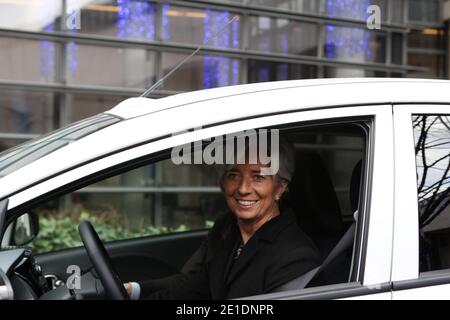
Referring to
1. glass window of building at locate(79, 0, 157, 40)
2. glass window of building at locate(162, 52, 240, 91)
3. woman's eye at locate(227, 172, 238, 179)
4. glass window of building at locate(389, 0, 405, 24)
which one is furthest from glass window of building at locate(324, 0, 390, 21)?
woman's eye at locate(227, 172, 238, 179)

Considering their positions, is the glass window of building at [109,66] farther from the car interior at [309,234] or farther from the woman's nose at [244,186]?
the woman's nose at [244,186]

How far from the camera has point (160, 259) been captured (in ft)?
12.2

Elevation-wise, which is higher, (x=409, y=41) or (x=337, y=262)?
(x=409, y=41)

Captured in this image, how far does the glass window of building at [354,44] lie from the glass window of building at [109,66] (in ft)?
8.62

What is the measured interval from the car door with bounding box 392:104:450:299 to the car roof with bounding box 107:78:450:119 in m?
0.04

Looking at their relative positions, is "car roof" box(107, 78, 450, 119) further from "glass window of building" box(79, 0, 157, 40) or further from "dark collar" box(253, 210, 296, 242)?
"glass window of building" box(79, 0, 157, 40)

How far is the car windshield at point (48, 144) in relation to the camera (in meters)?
1.90

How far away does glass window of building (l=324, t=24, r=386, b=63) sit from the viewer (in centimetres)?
896

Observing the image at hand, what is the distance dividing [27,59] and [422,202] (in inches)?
251

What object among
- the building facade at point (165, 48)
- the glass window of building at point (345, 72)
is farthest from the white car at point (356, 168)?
the glass window of building at point (345, 72)

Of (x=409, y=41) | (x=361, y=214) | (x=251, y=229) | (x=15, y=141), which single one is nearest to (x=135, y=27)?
(x=15, y=141)

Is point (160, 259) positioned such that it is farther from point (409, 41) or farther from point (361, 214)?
point (409, 41)

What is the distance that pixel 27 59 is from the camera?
294 inches

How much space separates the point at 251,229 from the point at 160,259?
133cm
